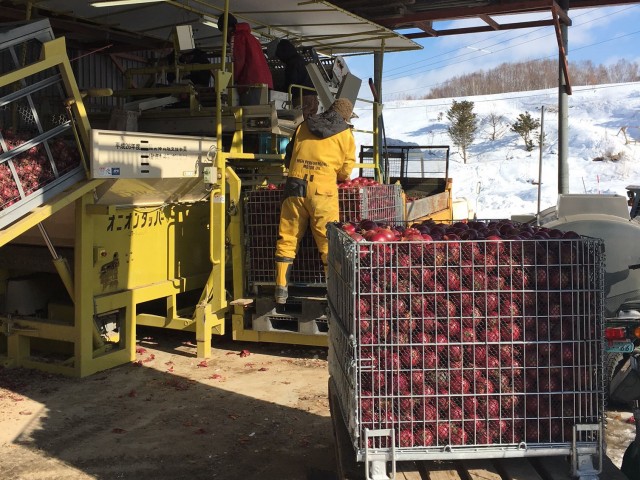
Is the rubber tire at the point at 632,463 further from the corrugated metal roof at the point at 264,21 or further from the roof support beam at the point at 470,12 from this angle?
the roof support beam at the point at 470,12

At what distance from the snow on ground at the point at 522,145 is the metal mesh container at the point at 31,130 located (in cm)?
1835

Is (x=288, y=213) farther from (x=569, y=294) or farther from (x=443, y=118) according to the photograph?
(x=443, y=118)

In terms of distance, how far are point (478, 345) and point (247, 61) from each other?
6643 mm

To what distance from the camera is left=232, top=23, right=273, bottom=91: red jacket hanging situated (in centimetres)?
930

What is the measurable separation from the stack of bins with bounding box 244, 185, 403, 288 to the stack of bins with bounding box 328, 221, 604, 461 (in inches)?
161

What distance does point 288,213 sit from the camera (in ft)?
24.2

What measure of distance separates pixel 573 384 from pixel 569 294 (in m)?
0.44

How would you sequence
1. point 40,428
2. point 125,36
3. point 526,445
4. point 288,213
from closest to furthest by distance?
point 526,445 → point 40,428 → point 288,213 → point 125,36

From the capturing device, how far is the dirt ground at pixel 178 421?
514 centimetres

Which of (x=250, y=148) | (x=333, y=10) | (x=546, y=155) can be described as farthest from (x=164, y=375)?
(x=546, y=155)

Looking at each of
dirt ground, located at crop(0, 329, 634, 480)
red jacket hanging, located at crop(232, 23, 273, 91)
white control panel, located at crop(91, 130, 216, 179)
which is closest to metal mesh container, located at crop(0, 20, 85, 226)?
white control panel, located at crop(91, 130, 216, 179)

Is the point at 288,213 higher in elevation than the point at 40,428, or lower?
higher

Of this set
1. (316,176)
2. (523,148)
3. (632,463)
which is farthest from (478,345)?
(523,148)

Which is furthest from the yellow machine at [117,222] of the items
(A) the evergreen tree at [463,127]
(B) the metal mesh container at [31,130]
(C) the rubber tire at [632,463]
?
(A) the evergreen tree at [463,127]
